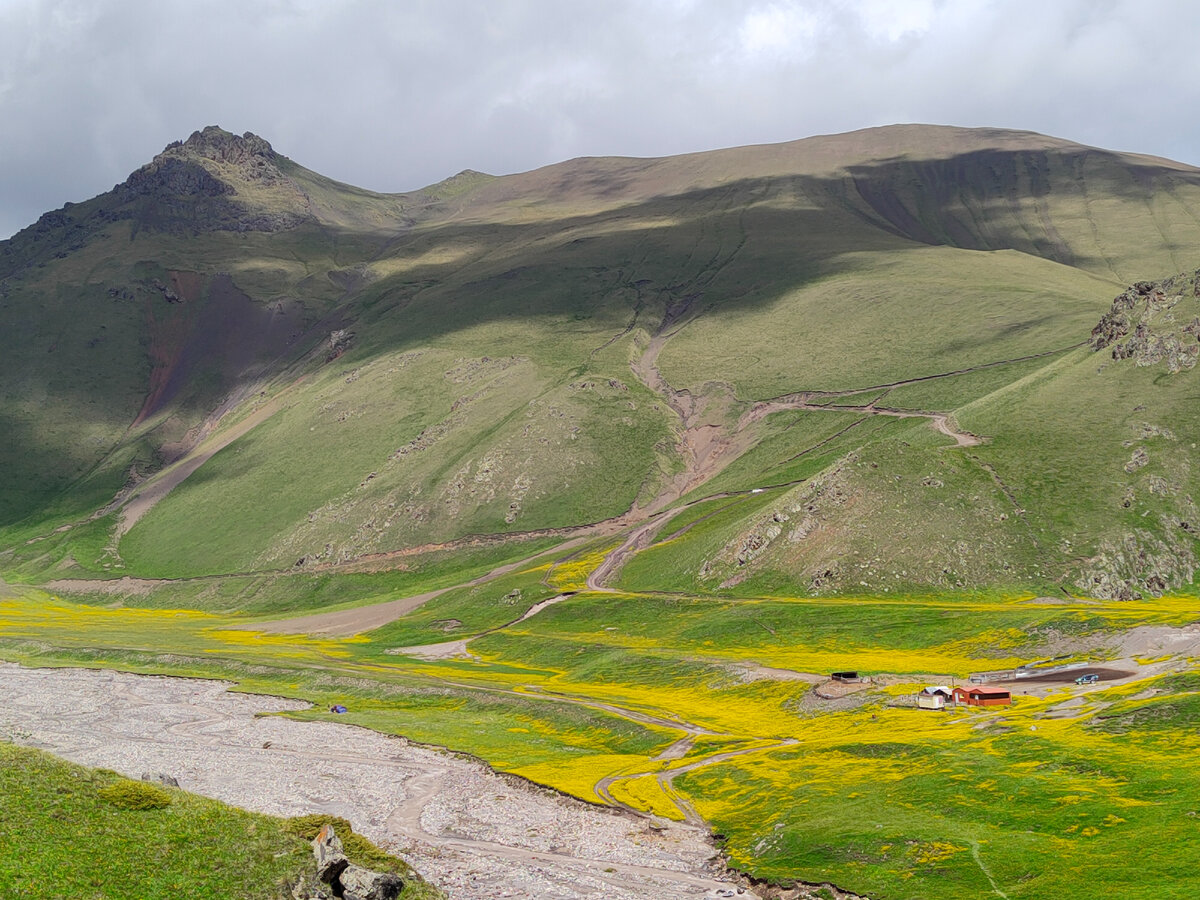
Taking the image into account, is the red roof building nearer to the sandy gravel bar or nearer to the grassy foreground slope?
the sandy gravel bar

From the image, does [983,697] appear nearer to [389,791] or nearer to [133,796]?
[389,791]

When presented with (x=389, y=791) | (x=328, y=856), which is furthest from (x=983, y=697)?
(x=328, y=856)

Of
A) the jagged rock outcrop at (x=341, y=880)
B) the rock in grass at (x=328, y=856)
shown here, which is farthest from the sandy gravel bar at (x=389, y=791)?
the rock in grass at (x=328, y=856)

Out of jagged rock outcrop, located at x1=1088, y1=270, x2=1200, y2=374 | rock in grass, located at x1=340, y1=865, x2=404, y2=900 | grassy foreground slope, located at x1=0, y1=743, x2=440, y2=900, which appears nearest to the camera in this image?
grassy foreground slope, located at x1=0, y1=743, x2=440, y2=900

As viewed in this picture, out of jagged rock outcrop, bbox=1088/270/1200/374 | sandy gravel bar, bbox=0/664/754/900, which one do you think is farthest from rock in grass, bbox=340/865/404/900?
jagged rock outcrop, bbox=1088/270/1200/374

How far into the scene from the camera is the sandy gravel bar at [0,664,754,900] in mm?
48250

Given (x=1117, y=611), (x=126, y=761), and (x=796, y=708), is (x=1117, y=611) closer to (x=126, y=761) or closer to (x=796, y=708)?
(x=796, y=708)

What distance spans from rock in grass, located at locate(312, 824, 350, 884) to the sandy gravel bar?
937cm

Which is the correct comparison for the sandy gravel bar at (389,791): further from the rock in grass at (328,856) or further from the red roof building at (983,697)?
the red roof building at (983,697)

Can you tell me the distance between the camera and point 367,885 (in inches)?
1442

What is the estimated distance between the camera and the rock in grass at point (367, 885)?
36312mm

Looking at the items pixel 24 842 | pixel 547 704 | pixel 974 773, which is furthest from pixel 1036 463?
pixel 24 842

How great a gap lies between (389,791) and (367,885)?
32.2 m

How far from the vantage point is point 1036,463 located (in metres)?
151
